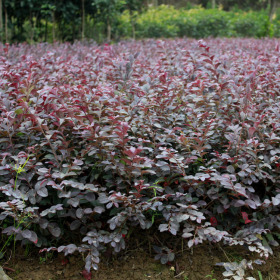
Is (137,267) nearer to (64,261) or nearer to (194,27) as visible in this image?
(64,261)

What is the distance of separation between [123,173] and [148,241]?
0.47 meters

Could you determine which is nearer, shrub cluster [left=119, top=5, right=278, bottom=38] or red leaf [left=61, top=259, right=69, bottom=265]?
red leaf [left=61, top=259, right=69, bottom=265]

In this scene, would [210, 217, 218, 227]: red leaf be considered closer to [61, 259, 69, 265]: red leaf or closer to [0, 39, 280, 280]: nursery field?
[0, 39, 280, 280]: nursery field

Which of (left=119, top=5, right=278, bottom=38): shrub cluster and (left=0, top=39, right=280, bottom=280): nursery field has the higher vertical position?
(left=119, top=5, right=278, bottom=38): shrub cluster

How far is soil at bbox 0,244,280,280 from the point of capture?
1912 mm

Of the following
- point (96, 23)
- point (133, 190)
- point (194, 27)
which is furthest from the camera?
point (194, 27)

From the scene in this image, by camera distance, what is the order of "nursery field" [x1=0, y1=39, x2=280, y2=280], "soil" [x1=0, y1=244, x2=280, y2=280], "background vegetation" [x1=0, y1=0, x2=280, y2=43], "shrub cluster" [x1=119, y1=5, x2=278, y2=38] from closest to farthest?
1. "nursery field" [x1=0, y1=39, x2=280, y2=280]
2. "soil" [x1=0, y1=244, x2=280, y2=280]
3. "background vegetation" [x1=0, y1=0, x2=280, y2=43]
4. "shrub cluster" [x1=119, y1=5, x2=278, y2=38]

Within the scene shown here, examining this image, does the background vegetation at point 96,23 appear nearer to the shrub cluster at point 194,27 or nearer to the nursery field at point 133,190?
the shrub cluster at point 194,27

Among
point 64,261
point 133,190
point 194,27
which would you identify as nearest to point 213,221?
point 133,190

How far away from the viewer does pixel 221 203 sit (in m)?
2.00

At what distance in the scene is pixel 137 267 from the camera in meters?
1.97

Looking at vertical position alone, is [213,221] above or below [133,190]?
below

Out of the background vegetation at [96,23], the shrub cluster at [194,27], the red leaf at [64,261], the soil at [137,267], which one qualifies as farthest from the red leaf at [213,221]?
the shrub cluster at [194,27]

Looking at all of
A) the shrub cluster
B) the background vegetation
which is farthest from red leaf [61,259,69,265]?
the shrub cluster
